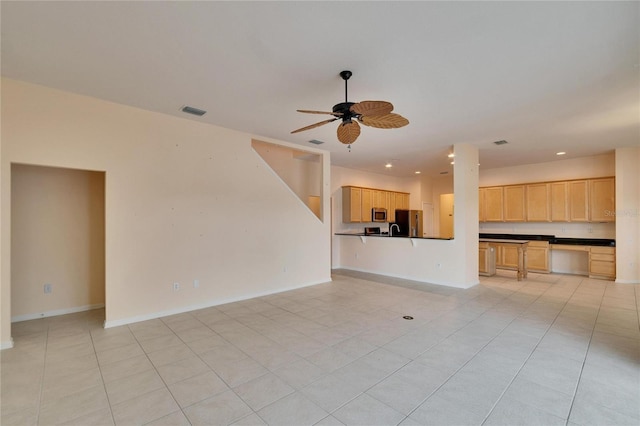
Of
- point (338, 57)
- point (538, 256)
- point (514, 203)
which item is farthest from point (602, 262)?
point (338, 57)

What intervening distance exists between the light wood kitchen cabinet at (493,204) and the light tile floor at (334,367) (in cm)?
404

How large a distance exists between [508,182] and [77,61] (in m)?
9.64

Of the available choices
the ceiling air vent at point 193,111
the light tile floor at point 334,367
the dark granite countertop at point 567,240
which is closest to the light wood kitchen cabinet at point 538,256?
the dark granite countertop at point 567,240

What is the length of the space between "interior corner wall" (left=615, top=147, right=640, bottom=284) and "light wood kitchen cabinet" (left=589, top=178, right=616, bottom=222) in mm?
457

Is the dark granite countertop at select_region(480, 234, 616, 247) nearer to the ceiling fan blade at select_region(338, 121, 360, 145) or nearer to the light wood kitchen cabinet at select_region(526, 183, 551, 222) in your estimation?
the light wood kitchen cabinet at select_region(526, 183, 551, 222)

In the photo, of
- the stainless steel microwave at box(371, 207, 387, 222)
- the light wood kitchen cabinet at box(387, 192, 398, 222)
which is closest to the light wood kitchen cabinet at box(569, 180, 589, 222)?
the light wood kitchen cabinet at box(387, 192, 398, 222)

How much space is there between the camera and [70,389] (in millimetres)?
2381

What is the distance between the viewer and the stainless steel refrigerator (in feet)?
31.3

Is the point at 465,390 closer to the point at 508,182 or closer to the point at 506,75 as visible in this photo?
the point at 506,75

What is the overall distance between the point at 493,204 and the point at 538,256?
1804mm

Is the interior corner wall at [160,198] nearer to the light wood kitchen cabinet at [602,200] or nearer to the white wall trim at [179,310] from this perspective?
the white wall trim at [179,310]

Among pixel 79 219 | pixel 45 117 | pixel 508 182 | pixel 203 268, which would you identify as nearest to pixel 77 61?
pixel 45 117

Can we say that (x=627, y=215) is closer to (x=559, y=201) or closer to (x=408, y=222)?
(x=559, y=201)

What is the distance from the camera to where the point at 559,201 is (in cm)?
738
